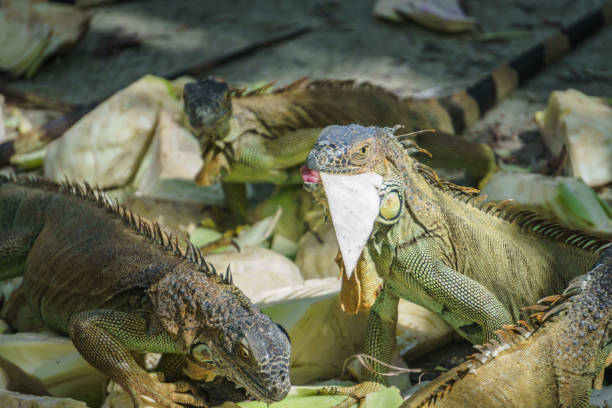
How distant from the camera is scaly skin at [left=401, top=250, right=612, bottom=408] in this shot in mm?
1877

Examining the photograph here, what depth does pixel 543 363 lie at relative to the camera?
6.41 feet

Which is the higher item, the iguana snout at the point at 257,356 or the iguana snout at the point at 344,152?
the iguana snout at the point at 344,152

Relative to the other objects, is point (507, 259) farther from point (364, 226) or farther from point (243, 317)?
point (243, 317)

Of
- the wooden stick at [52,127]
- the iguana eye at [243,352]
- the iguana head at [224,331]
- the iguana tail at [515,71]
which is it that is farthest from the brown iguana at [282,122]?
the wooden stick at [52,127]

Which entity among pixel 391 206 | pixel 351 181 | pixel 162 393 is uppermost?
pixel 351 181

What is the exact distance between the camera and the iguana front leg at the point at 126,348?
2.63m

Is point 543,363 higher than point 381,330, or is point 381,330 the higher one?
point 543,363

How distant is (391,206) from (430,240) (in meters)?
0.26

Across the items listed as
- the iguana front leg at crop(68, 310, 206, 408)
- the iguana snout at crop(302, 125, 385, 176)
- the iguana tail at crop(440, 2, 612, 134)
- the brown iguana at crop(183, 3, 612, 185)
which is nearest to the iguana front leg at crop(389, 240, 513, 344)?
the iguana snout at crop(302, 125, 385, 176)

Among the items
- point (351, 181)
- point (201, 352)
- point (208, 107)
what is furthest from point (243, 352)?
point (208, 107)

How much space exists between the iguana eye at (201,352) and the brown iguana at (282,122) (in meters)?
1.53

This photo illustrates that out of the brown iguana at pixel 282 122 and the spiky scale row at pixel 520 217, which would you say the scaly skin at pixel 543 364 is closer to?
the spiky scale row at pixel 520 217

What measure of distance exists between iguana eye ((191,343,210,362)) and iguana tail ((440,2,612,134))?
2973 mm

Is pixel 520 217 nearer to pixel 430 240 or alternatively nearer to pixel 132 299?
pixel 430 240
